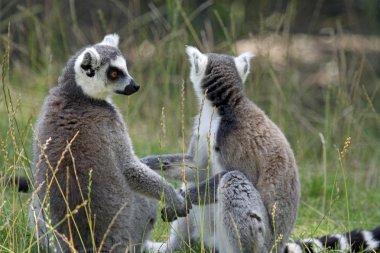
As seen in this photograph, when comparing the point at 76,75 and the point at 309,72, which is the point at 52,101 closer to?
the point at 76,75

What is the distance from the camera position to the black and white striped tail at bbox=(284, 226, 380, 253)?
217 inches

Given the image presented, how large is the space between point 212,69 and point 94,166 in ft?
4.39

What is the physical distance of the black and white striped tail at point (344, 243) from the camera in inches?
217

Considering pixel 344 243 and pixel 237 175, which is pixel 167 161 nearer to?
pixel 237 175

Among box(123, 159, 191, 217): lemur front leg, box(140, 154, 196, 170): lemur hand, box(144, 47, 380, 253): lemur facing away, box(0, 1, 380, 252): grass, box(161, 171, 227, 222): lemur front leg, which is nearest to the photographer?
box(123, 159, 191, 217): lemur front leg

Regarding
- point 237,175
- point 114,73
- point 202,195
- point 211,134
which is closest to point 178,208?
point 202,195

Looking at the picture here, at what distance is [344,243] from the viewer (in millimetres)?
5566

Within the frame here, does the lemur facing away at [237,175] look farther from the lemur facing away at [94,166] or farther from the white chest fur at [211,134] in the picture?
the lemur facing away at [94,166]

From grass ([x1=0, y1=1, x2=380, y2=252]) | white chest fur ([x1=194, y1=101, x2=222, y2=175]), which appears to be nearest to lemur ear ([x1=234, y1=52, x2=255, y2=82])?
white chest fur ([x1=194, y1=101, x2=222, y2=175])

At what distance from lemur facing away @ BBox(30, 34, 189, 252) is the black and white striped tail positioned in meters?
0.92

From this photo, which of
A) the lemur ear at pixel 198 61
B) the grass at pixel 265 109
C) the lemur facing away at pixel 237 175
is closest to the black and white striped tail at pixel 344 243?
the lemur facing away at pixel 237 175

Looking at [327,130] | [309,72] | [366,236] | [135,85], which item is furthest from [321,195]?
[309,72]

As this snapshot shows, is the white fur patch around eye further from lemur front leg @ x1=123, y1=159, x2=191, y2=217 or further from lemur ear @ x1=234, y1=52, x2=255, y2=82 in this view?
lemur ear @ x1=234, y1=52, x2=255, y2=82

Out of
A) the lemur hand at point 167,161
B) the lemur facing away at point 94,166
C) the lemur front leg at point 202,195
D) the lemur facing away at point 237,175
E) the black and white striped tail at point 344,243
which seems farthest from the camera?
the lemur hand at point 167,161
